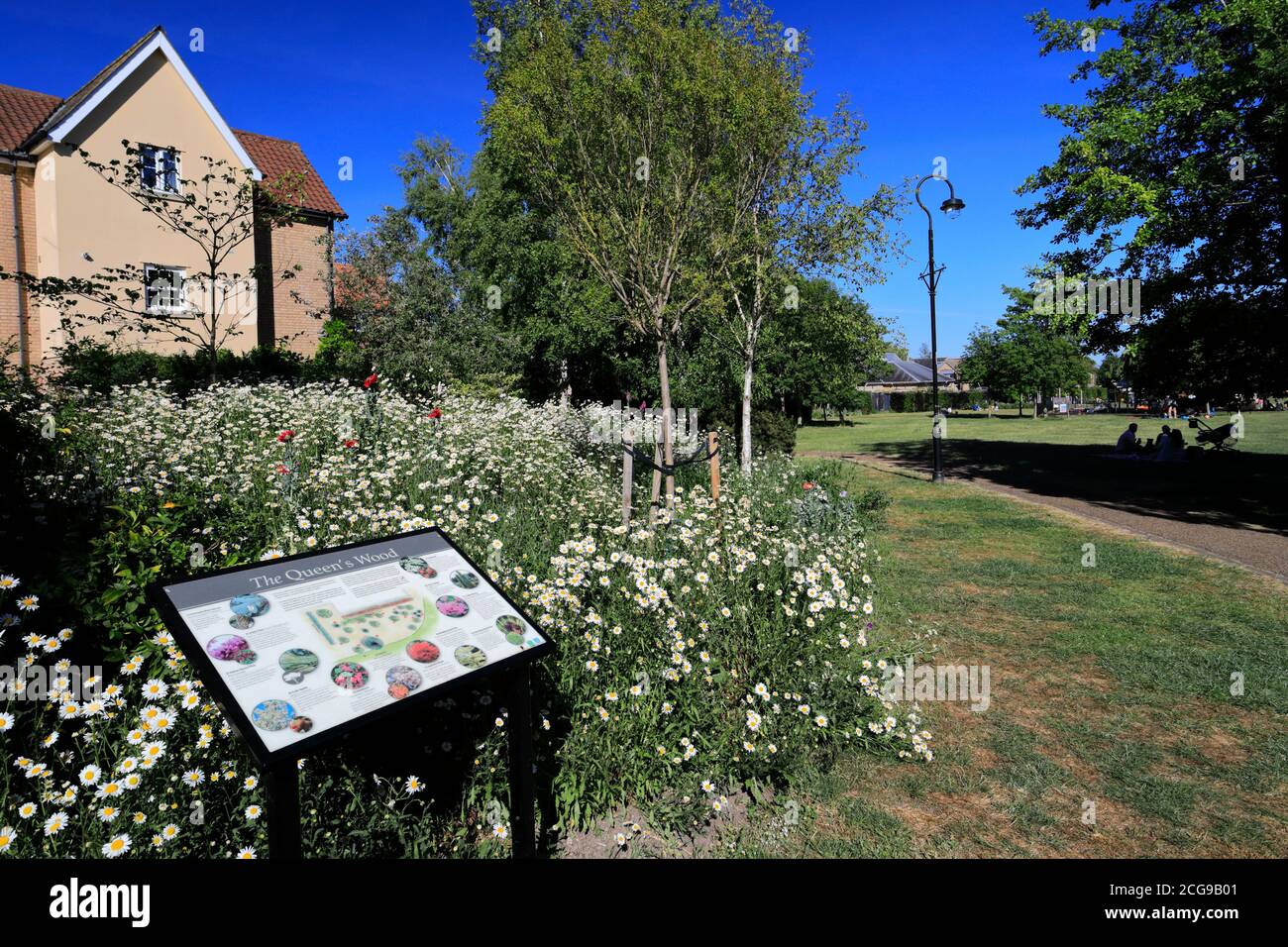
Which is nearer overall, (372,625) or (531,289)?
(372,625)

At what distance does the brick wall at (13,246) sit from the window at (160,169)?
2.98m

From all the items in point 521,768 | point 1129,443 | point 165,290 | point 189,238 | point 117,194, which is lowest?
point 521,768

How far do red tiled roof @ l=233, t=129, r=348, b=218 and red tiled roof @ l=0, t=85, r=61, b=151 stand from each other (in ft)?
15.6

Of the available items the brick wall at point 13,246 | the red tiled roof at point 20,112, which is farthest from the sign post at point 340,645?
the red tiled roof at point 20,112

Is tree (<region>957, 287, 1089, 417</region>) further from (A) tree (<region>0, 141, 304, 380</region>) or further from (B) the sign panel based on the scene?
(B) the sign panel

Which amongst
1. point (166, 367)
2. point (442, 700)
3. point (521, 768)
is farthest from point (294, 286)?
point (521, 768)

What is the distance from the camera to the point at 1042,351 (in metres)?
47.1

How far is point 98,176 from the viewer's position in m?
17.6

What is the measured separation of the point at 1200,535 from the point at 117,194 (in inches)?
958

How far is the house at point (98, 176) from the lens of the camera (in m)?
17.1

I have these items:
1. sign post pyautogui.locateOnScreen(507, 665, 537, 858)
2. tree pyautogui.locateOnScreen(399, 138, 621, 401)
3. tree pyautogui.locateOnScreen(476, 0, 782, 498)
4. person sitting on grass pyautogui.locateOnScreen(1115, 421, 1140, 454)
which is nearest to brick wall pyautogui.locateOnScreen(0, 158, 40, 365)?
tree pyautogui.locateOnScreen(399, 138, 621, 401)

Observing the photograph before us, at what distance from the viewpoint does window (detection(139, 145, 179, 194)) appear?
17438 millimetres
